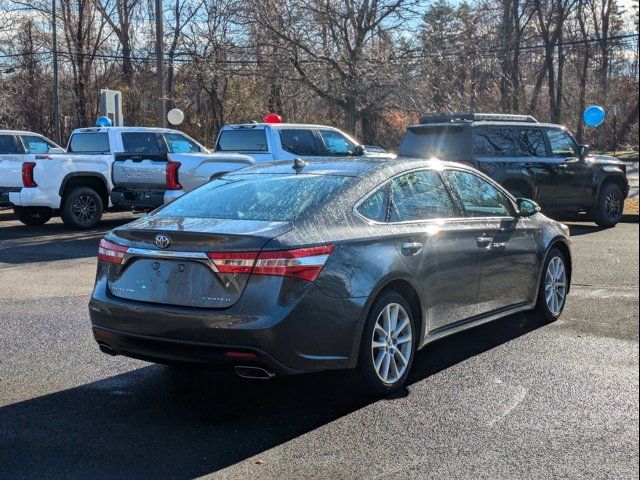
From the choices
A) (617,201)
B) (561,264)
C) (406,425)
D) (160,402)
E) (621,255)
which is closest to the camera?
(406,425)

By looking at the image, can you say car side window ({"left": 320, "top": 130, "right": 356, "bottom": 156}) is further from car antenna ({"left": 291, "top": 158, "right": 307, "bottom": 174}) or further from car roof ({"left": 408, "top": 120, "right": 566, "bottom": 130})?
car antenna ({"left": 291, "top": 158, "right": 307, "bottom": 174})

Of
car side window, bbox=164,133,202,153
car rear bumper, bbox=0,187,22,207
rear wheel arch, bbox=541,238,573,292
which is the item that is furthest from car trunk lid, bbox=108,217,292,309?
car side window, bbox=164,133,202,153

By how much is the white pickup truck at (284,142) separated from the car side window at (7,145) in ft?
15.9

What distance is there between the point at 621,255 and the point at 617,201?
4.81 meters

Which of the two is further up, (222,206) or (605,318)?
(222,206)

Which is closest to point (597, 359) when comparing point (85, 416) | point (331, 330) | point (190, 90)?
point (331, 330)

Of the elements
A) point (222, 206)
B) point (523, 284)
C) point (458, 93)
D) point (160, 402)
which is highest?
point (458, 93)

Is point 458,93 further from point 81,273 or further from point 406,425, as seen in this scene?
point 406,425

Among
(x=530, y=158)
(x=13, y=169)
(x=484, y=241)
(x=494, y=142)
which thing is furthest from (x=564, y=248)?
(x=13, y=169)

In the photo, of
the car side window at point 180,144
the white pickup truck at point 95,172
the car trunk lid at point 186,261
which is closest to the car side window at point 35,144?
the white pickup truck at point 95,172

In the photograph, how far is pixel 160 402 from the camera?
482 cm

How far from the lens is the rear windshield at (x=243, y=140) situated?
14.8m

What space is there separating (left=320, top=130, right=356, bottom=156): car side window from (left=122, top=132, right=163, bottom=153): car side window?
360cm

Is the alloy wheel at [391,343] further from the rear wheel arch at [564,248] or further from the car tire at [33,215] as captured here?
the car tire at [33,215]
